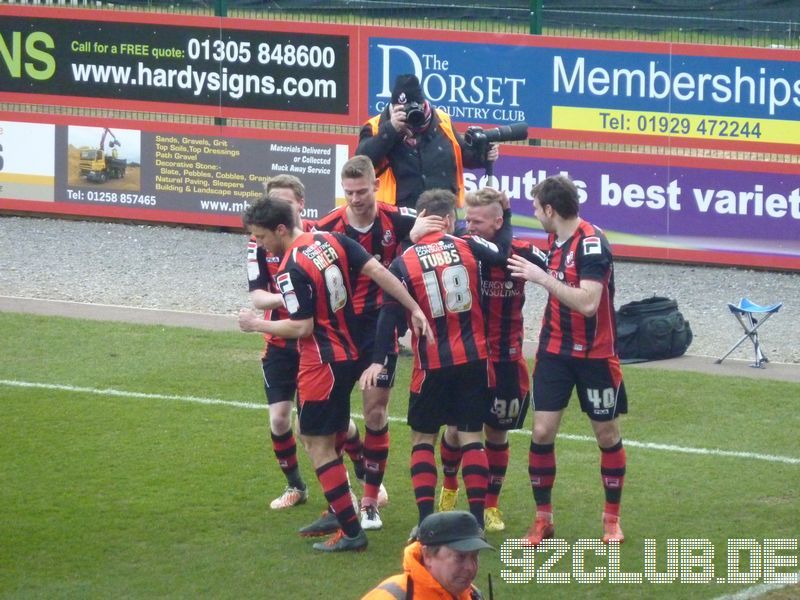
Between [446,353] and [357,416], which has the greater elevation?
[446,353]

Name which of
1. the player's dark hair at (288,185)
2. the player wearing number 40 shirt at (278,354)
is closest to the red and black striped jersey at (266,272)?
the player wearing number 40 shirt at (278,354)

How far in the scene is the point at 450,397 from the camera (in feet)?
23.5

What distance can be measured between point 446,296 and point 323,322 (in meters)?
0.66

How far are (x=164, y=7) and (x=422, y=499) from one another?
36.9ft

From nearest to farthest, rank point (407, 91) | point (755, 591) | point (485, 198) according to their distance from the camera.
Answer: point (755, 591) → point (485, 198) → point (407, 91)

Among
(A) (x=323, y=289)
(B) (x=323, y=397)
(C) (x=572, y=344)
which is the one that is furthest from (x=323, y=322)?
(C) (x=572, y=344)

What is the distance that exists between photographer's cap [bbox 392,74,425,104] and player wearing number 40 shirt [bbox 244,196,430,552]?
10.6 ft

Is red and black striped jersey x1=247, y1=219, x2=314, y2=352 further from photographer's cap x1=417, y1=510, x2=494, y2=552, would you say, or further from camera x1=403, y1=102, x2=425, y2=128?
photographer's cap x1=417, y1=510, x2=494, y2=552

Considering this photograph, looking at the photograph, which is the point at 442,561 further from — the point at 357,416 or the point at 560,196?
the point at 357,416

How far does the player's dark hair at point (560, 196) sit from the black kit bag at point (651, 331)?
4.55 meters

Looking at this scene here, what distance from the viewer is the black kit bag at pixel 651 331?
1150cm

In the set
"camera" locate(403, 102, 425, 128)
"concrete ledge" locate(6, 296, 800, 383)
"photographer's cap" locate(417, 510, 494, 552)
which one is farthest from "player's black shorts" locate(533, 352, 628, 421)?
"concrete ledge" locate(6, 296, 800, 383)

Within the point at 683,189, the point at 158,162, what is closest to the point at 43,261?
the point at 158,162

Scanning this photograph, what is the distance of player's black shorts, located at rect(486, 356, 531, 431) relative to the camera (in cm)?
752
